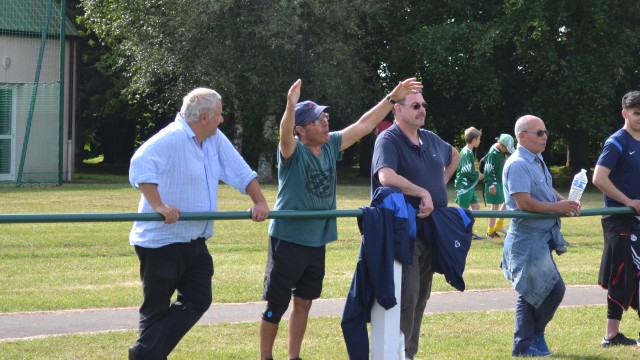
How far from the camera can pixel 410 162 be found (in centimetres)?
668

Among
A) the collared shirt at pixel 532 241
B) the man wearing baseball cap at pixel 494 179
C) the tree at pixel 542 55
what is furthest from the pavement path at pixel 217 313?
the tree at pixel 542 55

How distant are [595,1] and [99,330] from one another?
94.1ft

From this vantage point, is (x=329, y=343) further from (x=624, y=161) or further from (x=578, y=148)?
(x=578, y=148)

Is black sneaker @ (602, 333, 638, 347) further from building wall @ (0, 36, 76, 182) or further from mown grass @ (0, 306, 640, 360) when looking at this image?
building wall @ (0, 36, 76, 182)

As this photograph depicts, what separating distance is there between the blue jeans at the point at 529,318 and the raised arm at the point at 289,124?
2.21 meters

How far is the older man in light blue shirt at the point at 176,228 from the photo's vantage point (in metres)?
5.81

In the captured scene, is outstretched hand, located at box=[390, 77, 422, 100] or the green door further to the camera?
the green door

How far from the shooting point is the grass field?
7477 millimetres

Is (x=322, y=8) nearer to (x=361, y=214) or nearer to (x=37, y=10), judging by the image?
(x=37, y=10)

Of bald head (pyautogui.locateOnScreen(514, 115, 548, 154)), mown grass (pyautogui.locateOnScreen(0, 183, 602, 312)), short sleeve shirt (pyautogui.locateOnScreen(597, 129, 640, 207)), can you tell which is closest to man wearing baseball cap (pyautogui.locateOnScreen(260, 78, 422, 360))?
bald head (pyautogui.locateOnScreen(514, 115, 548, 154))

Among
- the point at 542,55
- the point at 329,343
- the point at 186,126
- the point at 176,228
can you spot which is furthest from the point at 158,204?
the point at 542,55

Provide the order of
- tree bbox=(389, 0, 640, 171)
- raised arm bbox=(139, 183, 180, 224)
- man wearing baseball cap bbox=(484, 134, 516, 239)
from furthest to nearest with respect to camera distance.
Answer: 1. tree bbox=(389, 0, 640, 171)
2. man wearing baseball cap bbox=(484, 134, 516, 239)
3. raised arm bbox=(139, 183, 180, 224)

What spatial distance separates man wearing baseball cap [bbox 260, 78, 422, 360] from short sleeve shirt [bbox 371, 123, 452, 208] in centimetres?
31

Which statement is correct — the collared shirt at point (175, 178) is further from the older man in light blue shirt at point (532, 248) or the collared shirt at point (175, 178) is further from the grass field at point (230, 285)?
the older man in light blue shirt at point (532, 248)
